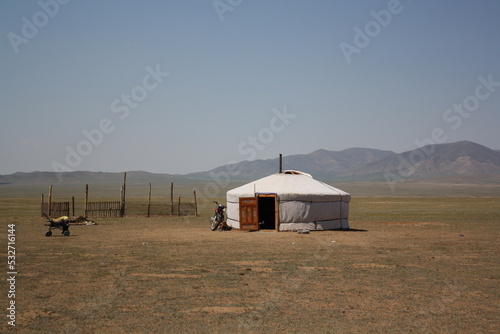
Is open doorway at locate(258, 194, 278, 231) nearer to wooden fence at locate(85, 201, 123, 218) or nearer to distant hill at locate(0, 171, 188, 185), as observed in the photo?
wooden fence at locate(85, 201, 123, 218)

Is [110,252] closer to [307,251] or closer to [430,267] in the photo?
[307,251]

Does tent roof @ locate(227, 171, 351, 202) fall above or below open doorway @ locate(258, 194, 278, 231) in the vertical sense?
above

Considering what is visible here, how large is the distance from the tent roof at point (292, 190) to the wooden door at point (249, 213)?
303 mm

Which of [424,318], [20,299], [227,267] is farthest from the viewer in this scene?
[227,267]

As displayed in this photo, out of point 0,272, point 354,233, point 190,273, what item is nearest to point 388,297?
point 190,273

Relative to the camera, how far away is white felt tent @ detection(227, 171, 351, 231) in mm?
19266

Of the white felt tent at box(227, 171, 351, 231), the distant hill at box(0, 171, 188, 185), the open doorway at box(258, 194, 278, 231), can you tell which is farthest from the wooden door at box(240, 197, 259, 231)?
the distant hill at box(0, 171, 188, 185)

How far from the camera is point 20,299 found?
7.84 m

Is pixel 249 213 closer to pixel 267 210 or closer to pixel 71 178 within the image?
pixel 267 210

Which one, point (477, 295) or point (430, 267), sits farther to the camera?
point (430, 267)

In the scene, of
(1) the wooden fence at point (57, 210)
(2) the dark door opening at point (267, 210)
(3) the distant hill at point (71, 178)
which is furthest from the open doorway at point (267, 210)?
(3) the distant hill at point (71, 178)

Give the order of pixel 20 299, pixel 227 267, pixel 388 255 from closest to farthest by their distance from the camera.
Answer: pixel 20 299, pixel 227 267, pixel 388 255

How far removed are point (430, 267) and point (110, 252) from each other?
7.99 metres

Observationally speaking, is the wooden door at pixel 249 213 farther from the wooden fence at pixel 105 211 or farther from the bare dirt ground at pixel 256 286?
the wooden fence at pixel 105 211
